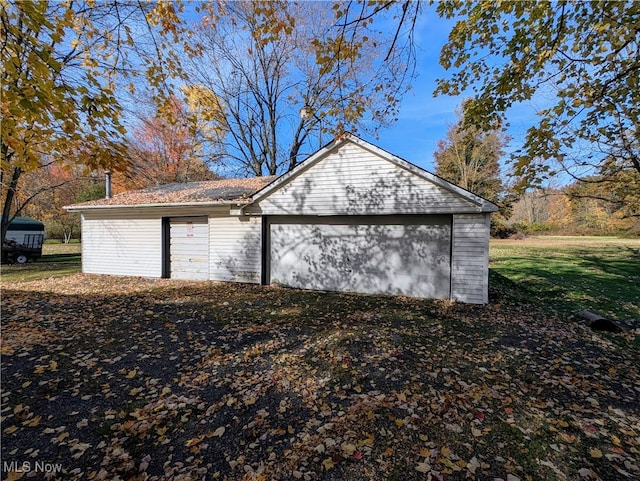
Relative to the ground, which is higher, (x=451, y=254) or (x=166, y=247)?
(x=451, y=254)

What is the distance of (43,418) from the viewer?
312cm

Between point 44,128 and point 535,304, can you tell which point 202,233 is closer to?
point 44,128

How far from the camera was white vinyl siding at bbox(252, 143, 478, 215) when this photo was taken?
27.1ft

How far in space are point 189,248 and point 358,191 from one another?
6446 mm

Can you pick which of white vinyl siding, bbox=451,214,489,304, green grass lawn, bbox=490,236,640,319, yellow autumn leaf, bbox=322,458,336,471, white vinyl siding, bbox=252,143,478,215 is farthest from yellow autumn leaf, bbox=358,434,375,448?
green grass lawn, bbox=490,236,640,319

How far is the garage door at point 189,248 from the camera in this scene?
35.8 feet

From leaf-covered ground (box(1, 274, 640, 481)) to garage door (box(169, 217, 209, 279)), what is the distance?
4466 millimetres

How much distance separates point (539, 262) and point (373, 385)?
16239 mm

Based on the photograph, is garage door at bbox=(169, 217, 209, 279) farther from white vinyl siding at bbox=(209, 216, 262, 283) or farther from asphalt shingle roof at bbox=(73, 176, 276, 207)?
asphalt shingle roof at bbox=(73, 176, 276, 207)

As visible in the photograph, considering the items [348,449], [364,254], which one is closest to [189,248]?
[364,254]

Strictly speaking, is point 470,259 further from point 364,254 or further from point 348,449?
point 348,449

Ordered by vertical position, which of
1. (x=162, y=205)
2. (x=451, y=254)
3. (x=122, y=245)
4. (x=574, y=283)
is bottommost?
(x=574, y=283)

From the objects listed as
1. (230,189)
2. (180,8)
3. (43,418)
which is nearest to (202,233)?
(230,189)

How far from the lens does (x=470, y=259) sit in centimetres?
794
